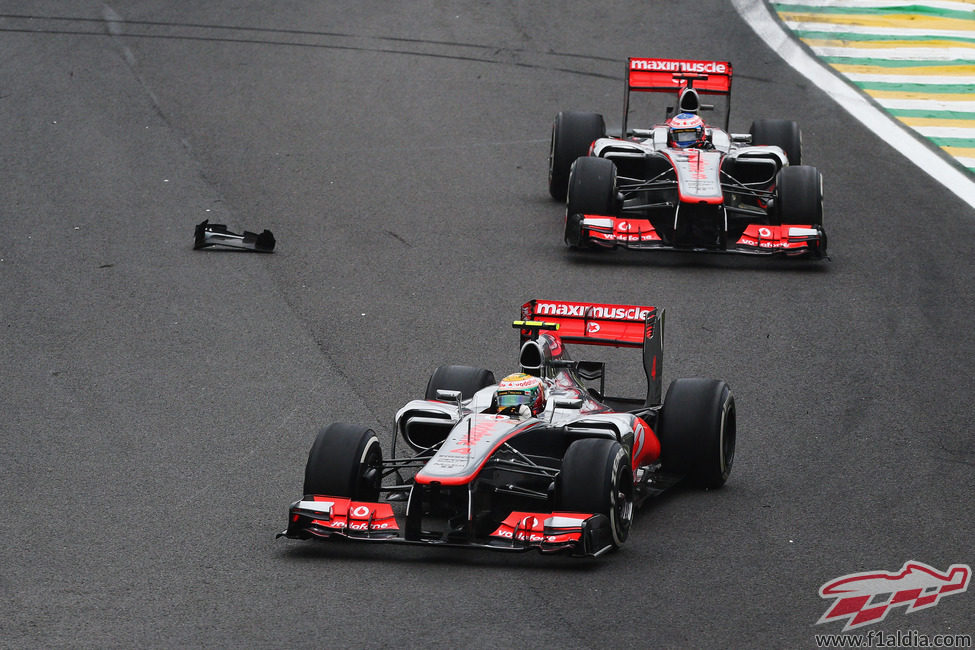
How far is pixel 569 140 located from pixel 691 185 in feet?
8.65

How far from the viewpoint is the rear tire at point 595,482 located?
897 centimetres

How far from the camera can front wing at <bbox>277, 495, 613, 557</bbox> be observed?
8.75 m

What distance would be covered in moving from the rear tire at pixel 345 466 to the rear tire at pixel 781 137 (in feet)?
31.5

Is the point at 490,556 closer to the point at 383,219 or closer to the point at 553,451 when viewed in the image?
the point at 553,451

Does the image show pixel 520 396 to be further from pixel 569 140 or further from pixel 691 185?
pixel 569 140

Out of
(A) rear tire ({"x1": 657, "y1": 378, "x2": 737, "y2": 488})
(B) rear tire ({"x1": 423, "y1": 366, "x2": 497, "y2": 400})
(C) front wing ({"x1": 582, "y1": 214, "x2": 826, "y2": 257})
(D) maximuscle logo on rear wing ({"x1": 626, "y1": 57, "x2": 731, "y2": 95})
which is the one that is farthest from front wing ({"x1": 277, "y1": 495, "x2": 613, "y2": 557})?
(D) maximuscle logo on rear wing ({"x1": 626, "y1": 57, "x2": 731, "y2": 95})

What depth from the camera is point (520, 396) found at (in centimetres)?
981

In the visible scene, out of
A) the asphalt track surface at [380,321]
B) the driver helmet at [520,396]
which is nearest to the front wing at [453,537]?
the asphalt track surface at [380,321]

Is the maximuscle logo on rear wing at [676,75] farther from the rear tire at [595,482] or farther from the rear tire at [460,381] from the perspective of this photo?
the rear tire at [595,482]

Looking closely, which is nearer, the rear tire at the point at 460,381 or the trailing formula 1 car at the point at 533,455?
the trailing formula 1 car at the point at 533,455

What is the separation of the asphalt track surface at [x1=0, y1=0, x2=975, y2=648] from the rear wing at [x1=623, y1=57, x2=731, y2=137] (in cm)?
179

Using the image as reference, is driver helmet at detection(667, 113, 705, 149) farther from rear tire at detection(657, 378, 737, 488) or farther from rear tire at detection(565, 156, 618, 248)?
rear tire at detection(657, 378, 737, 488)

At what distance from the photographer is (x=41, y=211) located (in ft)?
56.3

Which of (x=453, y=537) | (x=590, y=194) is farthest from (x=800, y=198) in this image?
(x=453, y=537)
